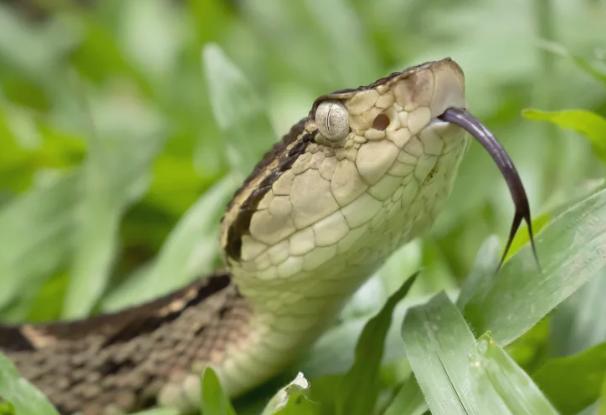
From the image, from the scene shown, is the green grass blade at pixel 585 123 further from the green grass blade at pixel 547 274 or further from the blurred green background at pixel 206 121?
the green grass blade at pixel 547 274

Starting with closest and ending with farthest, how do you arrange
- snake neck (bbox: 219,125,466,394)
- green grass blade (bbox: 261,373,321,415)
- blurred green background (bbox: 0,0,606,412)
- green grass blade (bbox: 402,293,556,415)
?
green grass blade (bbox: 402,293,556,415) < green grass blade (bbox: 261,373,321,415) < snake neck (bbox: 219,125,466,394) < blurred green background (bbox: 0,0,606,412)

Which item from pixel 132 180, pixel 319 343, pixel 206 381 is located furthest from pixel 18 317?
pixel 206 381

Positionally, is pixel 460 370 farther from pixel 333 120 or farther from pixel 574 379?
pixel 333 120

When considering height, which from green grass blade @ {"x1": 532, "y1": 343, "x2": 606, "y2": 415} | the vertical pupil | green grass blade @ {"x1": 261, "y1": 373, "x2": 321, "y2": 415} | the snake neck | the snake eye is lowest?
green grass blade @ {"x1": 532, "y1": 343, "x2": 606, "y2": 415}

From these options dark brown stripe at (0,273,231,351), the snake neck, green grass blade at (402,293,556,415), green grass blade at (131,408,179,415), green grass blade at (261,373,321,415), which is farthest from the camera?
dark brown stripe at (0,273,231,351)

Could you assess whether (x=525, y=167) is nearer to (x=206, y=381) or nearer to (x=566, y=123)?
(x=566, y=123)

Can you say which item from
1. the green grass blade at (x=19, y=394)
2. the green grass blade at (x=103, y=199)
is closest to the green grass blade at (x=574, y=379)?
the green grass blade at (x=19, y=394)

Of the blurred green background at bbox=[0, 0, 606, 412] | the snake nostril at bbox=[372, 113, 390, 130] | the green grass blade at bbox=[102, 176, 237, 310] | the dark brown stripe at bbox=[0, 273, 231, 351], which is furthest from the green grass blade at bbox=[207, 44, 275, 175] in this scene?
the snake nostril at bbox=[372, 113, 390, 130]

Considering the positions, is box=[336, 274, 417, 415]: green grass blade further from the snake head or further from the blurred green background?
the snake head
